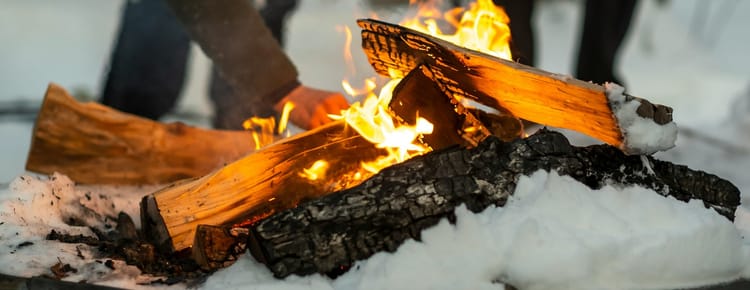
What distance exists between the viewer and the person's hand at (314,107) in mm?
2545

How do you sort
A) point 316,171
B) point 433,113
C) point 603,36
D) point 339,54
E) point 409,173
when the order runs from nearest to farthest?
1. point 409,173
2. point 433,113
3. point 316,171
4. point 603,36
5. point 339,54

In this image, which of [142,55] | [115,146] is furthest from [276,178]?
[142,55]

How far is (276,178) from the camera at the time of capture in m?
2.02

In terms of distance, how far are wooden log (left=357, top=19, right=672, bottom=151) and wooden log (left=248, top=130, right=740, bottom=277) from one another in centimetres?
8

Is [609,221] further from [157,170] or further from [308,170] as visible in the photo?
[157,170]

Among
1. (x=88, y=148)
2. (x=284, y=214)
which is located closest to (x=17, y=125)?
(x=88, y=148)

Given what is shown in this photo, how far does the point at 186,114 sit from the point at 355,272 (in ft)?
14.2

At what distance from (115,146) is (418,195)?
143 centimetres

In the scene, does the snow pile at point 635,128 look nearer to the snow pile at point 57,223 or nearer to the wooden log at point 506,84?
the wooden log at point 506,84

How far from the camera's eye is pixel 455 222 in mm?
1624

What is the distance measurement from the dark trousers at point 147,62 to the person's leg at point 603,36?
2297 mm

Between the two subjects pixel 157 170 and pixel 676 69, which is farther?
pixel 676 69

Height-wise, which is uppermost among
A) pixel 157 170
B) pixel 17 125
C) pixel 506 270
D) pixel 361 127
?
pixel 361 127

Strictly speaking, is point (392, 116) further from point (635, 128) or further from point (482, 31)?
point (635, 128)
